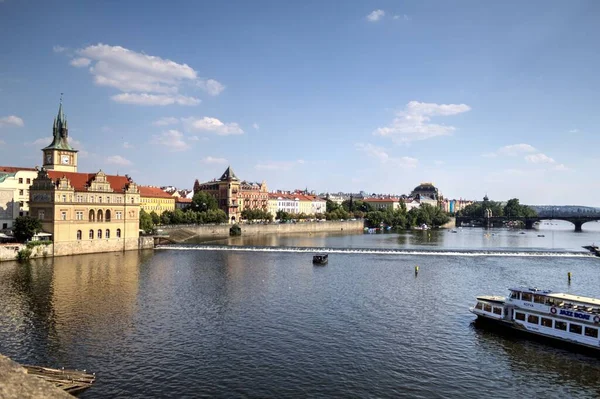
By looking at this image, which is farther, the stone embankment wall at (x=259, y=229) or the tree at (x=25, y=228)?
the stone embankment wall at (x=259, y=229)

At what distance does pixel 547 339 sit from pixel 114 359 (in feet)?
93.7

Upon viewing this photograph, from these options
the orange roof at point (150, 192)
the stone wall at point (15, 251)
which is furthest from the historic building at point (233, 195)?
the stone wall at point (15, 251)

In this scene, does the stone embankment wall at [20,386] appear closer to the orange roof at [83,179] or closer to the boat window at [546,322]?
the boat window at [546,322]

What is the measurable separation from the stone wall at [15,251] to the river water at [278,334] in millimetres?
3109

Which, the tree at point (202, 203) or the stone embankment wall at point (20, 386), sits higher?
the tree at point (202, 203)

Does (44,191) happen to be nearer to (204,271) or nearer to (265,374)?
(204,271)

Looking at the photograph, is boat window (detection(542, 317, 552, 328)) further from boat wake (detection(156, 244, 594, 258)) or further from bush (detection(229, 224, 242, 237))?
bush (detection(229, 224, 242, 237))

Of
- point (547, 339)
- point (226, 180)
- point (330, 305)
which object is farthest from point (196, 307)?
point (226, 180)

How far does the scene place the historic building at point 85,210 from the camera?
66.2 metres

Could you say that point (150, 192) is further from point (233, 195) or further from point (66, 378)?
point (66, 378)

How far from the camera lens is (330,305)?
40125 mm

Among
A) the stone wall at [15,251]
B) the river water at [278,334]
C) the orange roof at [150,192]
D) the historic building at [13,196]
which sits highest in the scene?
the orange roof at [150,192]

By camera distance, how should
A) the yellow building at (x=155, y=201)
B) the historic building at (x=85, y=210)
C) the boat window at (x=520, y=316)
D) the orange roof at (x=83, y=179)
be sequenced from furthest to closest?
the yellow building at (x=155, y=201)
the orange roof at (x=83, y=179)
the historic building at (x=85, y=210)
the boat window at (x=520, y=316)

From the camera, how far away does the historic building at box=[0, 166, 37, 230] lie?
71.8 metres
